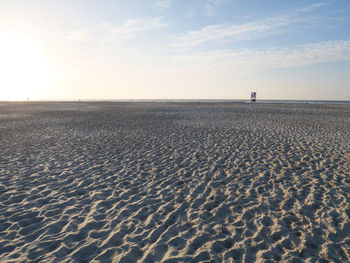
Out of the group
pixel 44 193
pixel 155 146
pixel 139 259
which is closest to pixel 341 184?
pixel 139 259

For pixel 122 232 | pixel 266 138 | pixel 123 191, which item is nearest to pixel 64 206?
pixel 123 191

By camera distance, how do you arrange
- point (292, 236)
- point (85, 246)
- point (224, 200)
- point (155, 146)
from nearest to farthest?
point (85, 246) → point (292, 236) → point (224, 200) → point (155, 146)

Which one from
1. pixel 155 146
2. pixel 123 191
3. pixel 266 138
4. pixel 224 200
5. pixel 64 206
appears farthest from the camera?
pixel 266 138

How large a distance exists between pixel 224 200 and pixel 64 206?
14.1 feet

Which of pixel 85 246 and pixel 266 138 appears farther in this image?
pixel 266 138

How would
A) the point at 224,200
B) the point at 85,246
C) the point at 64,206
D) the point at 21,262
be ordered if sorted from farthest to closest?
1. the point at 224,200
2. the point at 64,206
3. the point at 85,246
4. the point at 21,262

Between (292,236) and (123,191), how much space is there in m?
4.52

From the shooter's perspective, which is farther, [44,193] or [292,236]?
[44,193]

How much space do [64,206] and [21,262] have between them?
1933 millimetres

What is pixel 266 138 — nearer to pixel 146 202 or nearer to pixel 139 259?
pixel 146 202

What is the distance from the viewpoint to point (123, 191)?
6445mm

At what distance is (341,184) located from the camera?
6840mm

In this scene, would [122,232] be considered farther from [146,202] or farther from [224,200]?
[224,200]

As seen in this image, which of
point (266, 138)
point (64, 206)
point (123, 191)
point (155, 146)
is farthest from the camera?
point (266, 138)
